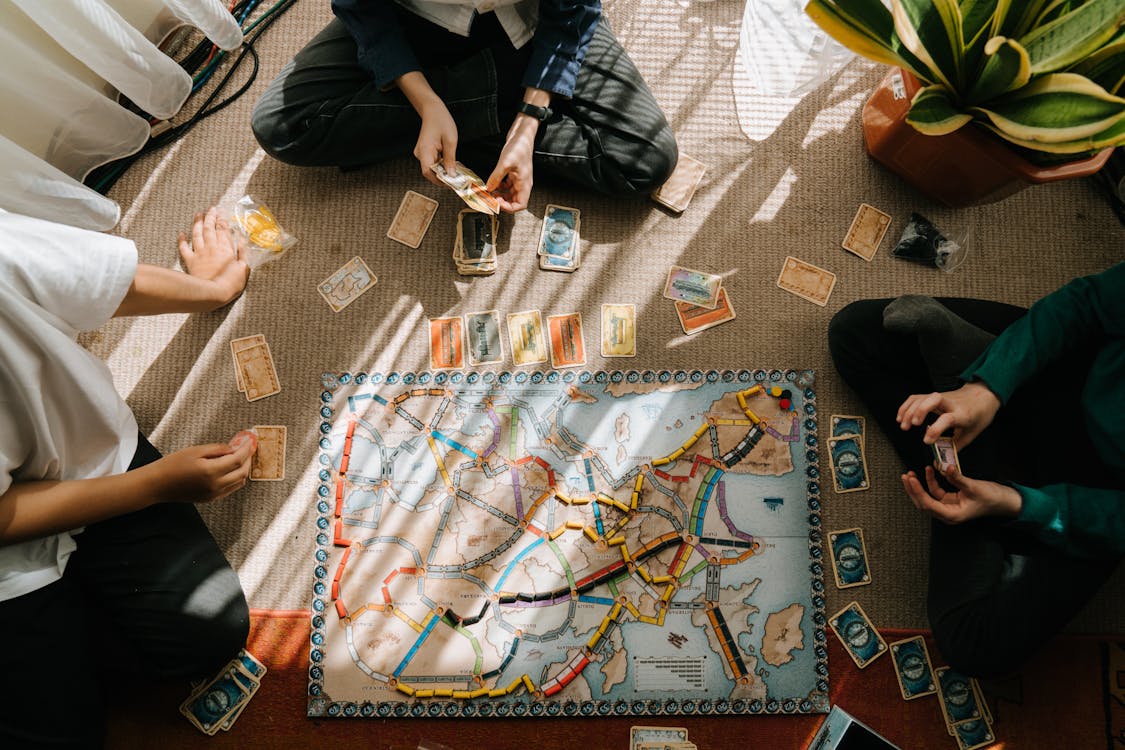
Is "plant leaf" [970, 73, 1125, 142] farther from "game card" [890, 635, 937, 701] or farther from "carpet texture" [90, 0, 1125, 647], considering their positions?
"game card" [890, 635, 937, 701]

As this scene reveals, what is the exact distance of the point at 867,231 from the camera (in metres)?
1.62

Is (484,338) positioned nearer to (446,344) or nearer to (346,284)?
(446,344)

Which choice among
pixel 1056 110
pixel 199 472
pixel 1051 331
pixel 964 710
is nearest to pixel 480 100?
pixel 199 472

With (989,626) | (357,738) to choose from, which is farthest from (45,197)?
(989,626)

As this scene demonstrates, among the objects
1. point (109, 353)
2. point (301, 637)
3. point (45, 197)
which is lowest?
point (301, 637)

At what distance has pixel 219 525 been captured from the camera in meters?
1.51

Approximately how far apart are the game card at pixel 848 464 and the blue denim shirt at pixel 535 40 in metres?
0.89

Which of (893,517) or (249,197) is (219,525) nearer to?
(249,197)

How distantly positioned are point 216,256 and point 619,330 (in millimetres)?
852

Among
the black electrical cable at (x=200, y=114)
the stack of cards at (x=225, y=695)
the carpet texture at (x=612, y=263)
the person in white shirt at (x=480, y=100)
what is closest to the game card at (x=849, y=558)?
the carpet texture at (x=612, y=263)

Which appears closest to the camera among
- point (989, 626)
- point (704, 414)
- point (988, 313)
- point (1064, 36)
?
point (1064, 36)

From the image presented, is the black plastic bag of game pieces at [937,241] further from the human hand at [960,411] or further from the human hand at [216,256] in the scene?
the human hand at [216,256]

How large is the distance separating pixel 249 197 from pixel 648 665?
4.20 ft

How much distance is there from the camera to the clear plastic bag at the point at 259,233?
161 centimetres
